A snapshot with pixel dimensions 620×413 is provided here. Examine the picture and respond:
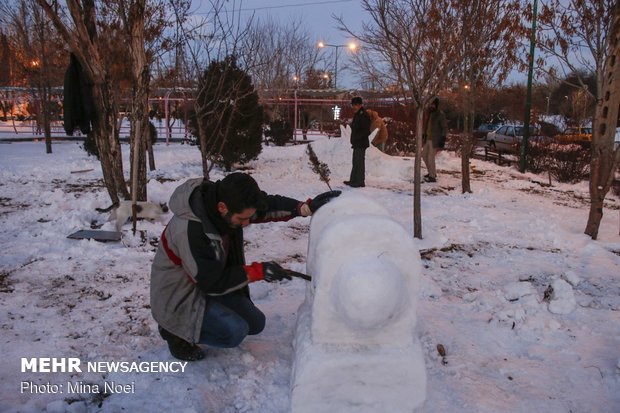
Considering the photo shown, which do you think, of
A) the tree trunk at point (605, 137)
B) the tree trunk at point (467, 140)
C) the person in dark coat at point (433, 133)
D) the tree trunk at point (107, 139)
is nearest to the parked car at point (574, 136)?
the person in dark coat at point (433, 133)

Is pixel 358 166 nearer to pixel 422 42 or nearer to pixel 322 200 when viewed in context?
pixel 422 42

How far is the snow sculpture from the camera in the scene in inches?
85.4

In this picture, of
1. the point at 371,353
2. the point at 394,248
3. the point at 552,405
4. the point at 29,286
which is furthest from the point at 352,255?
the point at 29,286

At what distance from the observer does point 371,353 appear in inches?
87.4

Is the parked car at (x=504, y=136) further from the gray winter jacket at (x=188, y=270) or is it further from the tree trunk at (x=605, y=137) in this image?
the gray winter jacket at (x=188, y=270)

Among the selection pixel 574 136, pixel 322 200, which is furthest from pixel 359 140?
pixel 574 136

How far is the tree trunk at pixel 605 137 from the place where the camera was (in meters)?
5.35

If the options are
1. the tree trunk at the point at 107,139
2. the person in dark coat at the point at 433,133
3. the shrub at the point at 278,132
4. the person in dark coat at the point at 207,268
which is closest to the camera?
the person in dark coat at the point at 207,268

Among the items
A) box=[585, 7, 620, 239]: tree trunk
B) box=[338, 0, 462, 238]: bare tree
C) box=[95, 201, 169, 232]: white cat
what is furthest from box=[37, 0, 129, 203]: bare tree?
box=[585, 7, 620, 239]: tree trunk

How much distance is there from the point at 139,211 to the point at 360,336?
4.05 metres

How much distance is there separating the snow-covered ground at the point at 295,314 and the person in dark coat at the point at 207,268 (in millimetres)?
241

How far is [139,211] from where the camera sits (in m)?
5.55

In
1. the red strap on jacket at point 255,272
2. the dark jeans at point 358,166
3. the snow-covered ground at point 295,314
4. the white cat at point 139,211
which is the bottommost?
the snow-covered ground at point 295,314

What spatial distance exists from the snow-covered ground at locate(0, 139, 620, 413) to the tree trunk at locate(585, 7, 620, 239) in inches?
18.9
